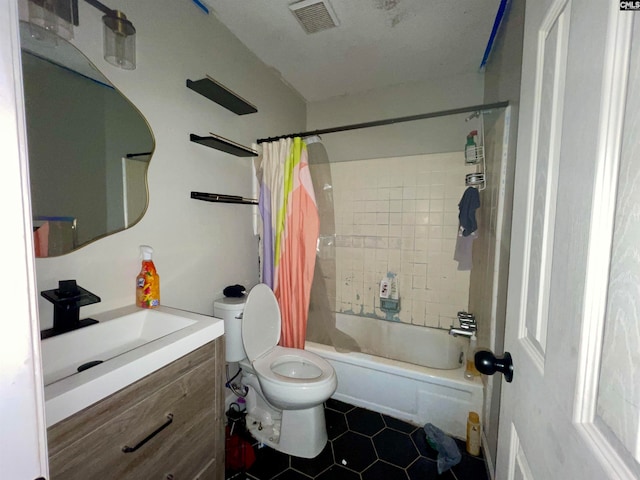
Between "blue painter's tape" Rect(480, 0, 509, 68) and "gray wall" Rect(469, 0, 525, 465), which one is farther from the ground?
"blue painter's tape" Rect(480, 0, 509, 68)

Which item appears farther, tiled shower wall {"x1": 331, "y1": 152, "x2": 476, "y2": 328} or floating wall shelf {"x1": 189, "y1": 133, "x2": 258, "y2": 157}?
tiled shower wall {"x1": 331, "y1": 152, "x2": 476, "y2": 328}

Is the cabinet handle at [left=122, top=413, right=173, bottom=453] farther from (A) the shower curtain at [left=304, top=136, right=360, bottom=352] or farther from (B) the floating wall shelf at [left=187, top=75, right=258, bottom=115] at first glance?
(B) the floating wall shelf at [left=187, top=75, right=258, bottom=115]

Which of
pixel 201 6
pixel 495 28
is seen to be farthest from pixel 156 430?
pixel 495 28

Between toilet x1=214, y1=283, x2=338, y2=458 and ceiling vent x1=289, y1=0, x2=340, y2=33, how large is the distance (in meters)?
1.62

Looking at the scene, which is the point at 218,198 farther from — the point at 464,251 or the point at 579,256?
the point at 464,251

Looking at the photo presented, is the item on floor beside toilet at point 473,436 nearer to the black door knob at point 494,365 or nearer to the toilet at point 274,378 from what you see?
the toilet at point 274,378

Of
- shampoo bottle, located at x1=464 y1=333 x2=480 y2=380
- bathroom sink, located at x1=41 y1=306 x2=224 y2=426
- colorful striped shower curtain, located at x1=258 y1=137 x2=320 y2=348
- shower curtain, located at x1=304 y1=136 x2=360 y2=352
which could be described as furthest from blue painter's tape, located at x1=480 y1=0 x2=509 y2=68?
bathroom sink, located at x1=41 y1=306 x2=224 y2=426

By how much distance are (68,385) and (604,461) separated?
0.96 m

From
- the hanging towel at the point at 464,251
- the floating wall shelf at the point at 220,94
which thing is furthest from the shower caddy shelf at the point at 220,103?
the hanging towel at the point at 464,251

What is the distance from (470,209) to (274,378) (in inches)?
63.0

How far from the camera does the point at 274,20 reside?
155 cm

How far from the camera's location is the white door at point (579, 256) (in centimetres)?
29

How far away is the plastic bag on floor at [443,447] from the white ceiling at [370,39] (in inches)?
95.7

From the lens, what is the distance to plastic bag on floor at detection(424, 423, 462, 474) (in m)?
1.36
